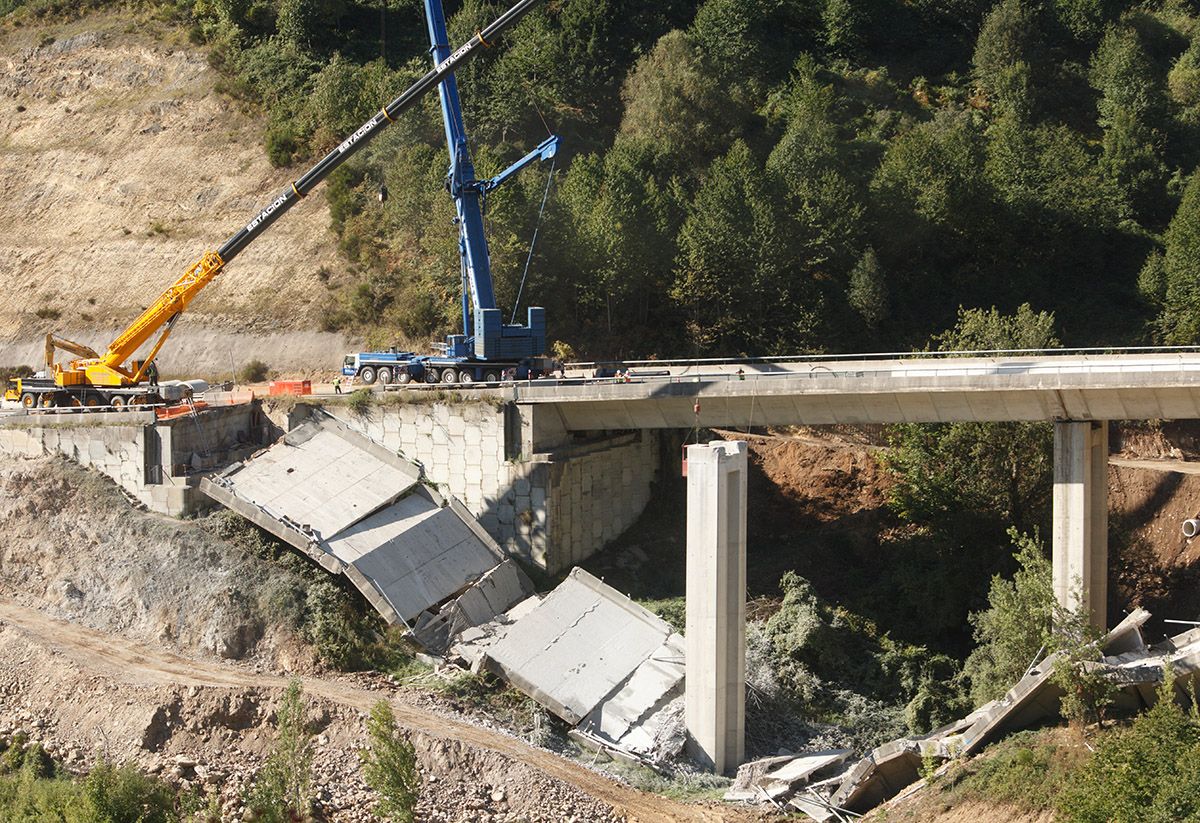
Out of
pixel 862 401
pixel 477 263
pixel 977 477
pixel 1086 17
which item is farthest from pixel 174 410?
pixel 1086 17

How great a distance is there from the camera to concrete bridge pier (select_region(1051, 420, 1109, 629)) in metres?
32.5

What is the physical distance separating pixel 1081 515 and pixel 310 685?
1917 cm

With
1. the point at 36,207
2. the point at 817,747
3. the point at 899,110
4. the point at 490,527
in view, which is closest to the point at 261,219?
the point at 490,527

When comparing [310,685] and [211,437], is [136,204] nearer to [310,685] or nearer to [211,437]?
[211,437]

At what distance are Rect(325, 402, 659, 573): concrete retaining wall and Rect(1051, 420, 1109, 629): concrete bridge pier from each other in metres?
13.1

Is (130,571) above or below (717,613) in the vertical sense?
above

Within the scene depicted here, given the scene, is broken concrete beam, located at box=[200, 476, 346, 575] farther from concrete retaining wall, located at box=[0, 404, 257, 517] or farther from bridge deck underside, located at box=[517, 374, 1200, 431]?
bridge deck underside, located at box=[517, 374, 1200, 431]

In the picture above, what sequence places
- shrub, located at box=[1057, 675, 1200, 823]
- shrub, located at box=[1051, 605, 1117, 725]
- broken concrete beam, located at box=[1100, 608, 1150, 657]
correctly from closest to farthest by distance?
shrub, located at box=[1057, 675, 1200, 823] < shrub, located at box=[1051, 605, 1117, 725] < broken concrete beam, located at box=[1100, 608, 1150, 657]

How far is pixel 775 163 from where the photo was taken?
50.1m

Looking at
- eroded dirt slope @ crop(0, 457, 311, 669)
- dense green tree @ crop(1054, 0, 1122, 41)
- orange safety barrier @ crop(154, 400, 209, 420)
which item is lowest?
eroded dirt slope @ crop(0, 457, 311, 669)

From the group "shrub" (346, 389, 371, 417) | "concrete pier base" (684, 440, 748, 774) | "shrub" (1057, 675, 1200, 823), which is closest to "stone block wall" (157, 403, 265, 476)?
"shrub" (346, 389, 371, 417)

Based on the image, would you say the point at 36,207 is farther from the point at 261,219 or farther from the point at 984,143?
the point at 984,143

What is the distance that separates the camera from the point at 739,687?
100 feet

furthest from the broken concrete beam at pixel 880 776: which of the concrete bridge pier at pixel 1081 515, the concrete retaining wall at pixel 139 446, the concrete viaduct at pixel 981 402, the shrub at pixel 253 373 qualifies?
the shrub at pixel 253 373
